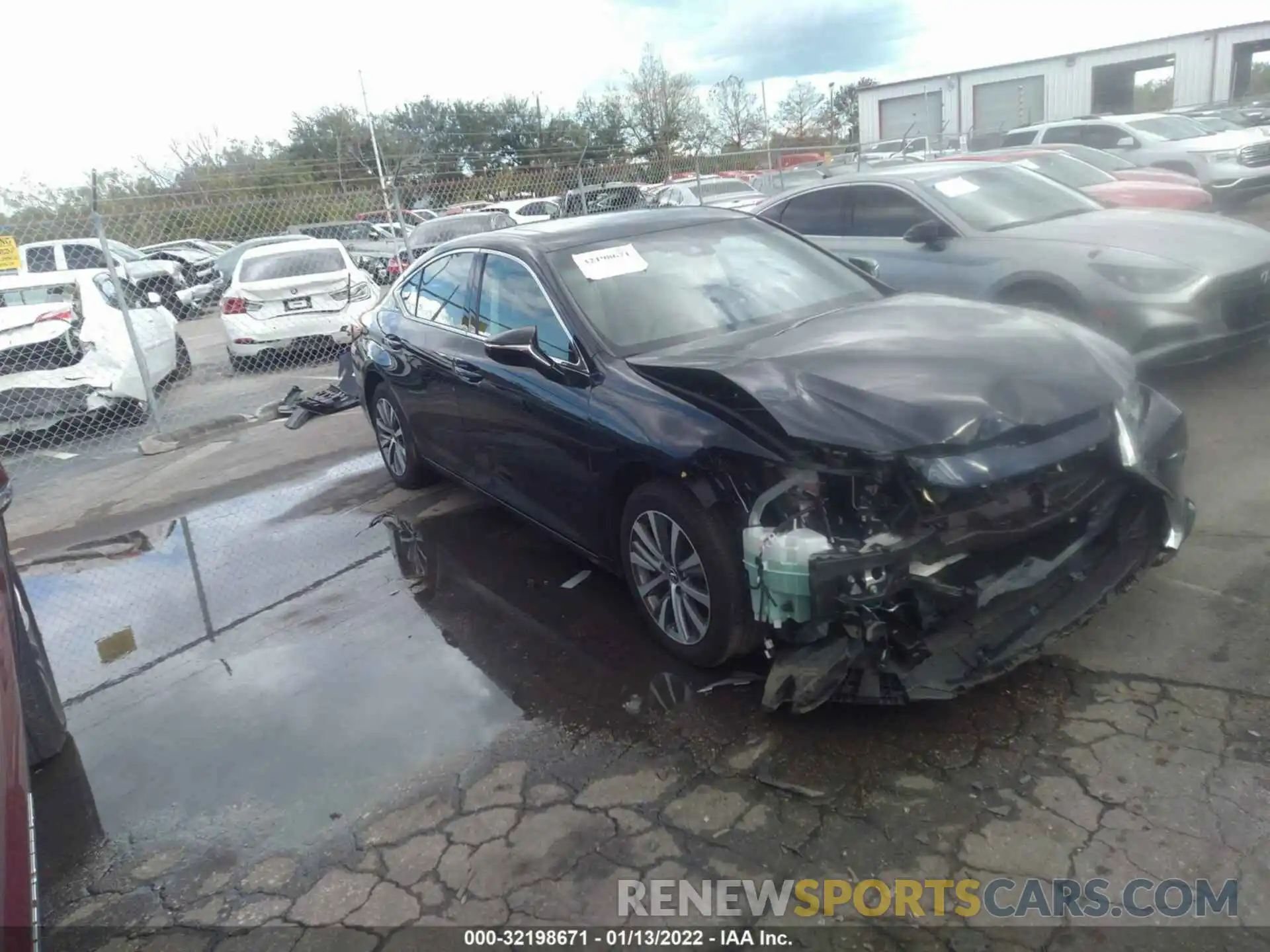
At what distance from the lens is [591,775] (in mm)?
3143

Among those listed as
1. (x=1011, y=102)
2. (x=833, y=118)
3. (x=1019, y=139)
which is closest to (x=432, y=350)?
(x=1019, y=139)

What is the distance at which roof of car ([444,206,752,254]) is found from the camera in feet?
14.9

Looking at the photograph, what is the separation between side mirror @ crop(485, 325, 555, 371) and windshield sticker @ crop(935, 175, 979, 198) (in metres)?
4.14

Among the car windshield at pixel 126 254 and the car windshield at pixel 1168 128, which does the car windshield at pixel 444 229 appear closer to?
the car windshield at pixel 126 254

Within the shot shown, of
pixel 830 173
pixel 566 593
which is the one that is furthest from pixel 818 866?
pixel 830 173

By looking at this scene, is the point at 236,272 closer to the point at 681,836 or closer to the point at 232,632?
the point at 232,632

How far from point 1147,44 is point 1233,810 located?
35954mm

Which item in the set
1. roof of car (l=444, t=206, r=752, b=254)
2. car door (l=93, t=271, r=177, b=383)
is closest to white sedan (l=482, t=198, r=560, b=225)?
car door (l=93, t=271, r=177, b=383)

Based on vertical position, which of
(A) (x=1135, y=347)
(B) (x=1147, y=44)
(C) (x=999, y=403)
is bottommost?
(A) (x=1135, y=347)

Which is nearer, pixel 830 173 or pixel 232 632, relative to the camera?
pixel 232 632

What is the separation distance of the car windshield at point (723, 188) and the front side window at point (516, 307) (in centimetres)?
1351

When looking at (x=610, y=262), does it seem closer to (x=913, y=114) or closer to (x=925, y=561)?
(x=925, y=561)

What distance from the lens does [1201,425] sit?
5.44 m

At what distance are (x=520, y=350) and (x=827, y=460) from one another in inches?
62.8
